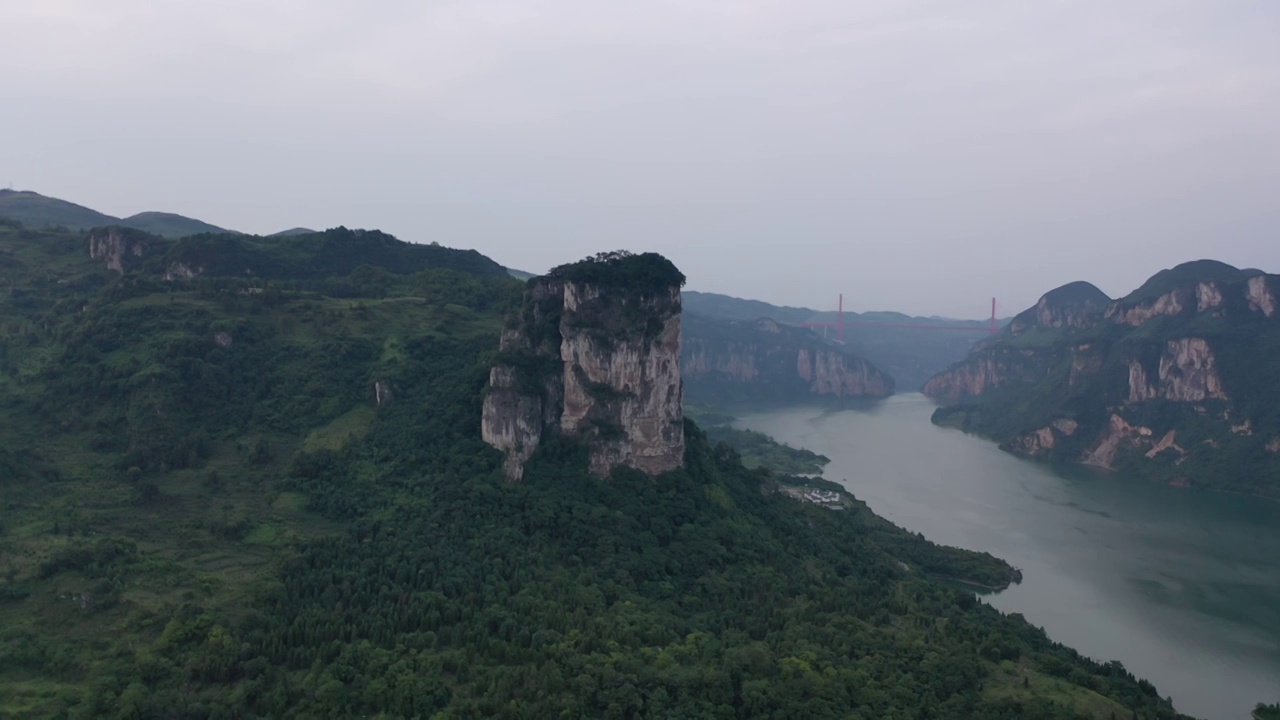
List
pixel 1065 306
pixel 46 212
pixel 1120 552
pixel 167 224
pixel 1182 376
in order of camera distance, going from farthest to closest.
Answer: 1. pixel 1065 306
2. pixel 167 224
3. pixel 1182 376
4. pixel 46 212
5. pixel 1120 552

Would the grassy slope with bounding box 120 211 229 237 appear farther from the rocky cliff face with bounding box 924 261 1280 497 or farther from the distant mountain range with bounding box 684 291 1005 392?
the distant mountain range with bounding box 684 291 1005 392

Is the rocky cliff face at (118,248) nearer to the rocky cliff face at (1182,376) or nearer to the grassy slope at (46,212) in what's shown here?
the grassy slope at (46,212)

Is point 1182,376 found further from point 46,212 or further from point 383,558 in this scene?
point 46,212

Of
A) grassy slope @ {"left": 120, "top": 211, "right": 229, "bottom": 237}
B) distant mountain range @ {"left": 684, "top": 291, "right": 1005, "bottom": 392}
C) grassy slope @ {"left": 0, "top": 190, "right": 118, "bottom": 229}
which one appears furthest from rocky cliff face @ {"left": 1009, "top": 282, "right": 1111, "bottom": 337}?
grassy slope @ {"left": 0, "top": 190, "right": 118, "bottom": 229}

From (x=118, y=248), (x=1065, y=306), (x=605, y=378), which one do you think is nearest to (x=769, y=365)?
(x=1065, y=306)

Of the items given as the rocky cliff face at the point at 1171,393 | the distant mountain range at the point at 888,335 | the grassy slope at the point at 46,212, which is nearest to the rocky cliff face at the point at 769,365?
the distant mountain range at the point at 888,335
